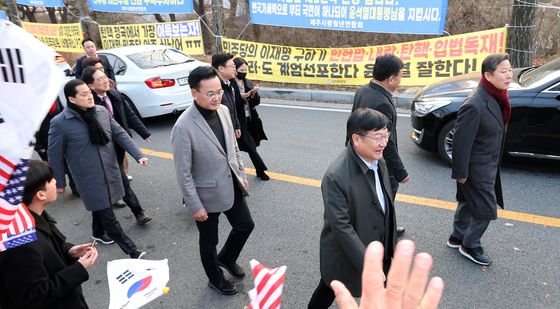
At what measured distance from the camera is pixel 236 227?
3324 millimetres

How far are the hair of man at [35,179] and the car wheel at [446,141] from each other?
4.50 meters

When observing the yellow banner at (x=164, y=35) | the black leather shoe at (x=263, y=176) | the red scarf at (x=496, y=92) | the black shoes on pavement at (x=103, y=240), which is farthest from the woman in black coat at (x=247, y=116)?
the yellow banner at (x=164, y=35)

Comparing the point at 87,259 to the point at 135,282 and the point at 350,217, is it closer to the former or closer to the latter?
the point at 135,282

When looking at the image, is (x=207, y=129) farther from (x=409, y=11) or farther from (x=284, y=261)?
(x=409, y=11)

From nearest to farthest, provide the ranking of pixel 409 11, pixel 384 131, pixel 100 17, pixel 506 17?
pixel 384 131
pixel 409 11
pixel 506 17
pixel 100 17

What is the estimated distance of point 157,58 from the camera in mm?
8195

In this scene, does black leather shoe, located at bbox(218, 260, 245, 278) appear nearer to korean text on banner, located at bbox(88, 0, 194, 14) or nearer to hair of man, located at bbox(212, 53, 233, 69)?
hair of man, located at bbox(212, 53, 233, 69)

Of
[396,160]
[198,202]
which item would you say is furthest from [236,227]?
[396,160]

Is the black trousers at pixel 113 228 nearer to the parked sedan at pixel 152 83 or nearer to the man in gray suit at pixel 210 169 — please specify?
the man in gray suit at pixel 210 169

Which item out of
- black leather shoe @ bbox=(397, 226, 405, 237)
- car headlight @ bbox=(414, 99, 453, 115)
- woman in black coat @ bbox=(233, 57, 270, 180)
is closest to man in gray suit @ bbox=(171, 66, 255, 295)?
black leather shoe @ bbox=(397, 226, 405, 237)

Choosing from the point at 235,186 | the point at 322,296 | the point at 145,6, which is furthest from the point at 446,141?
the point at 145,6

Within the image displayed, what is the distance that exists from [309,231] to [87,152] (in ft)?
6.90

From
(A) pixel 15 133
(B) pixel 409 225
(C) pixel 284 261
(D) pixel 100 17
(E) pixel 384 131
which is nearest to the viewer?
(A) pixel 15 133

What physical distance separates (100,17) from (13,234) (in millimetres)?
17635
